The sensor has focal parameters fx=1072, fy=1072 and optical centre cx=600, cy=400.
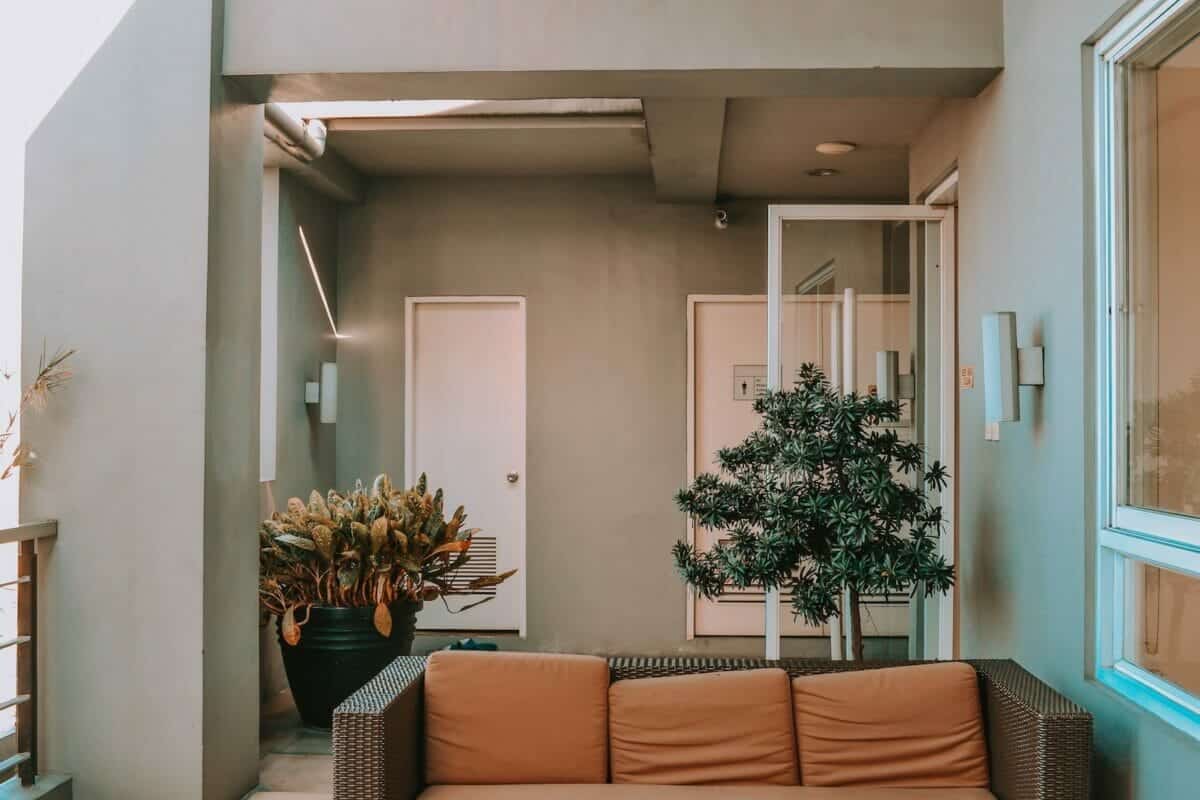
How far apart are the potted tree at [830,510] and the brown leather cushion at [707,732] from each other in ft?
1.89

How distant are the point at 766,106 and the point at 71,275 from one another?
2.72 m

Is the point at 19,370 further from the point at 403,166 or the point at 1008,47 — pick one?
the point at 1008,47

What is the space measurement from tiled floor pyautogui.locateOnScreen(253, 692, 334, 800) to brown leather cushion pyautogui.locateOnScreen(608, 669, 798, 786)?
3.94 feet

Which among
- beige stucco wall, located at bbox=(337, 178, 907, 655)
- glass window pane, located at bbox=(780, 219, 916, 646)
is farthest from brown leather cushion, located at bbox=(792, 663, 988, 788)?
beige stucco wall, located at bbox=(337, 178, 907, 655)

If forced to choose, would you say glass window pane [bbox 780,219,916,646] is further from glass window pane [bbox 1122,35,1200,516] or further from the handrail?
the handrail

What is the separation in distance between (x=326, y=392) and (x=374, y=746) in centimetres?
357

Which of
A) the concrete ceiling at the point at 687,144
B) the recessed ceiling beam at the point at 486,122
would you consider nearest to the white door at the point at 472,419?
the concrete ceiling at the point at 687,144

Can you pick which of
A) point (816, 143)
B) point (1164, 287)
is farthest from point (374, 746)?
point (816, 143)

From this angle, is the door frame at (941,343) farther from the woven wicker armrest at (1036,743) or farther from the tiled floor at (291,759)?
the tiled floor at (291,759)

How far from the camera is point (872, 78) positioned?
3.47 m

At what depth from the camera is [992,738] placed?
8.94ft

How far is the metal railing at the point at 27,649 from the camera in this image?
3.35 meters

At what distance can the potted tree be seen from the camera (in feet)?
10.6

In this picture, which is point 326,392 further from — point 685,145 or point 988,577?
point 988,577
